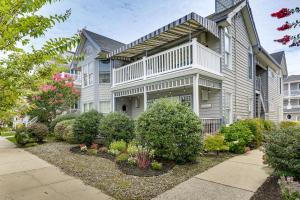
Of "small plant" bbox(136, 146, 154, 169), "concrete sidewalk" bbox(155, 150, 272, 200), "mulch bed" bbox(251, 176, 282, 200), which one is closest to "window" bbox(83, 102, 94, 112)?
"small plant" bbox(136, 146, 154, 169)

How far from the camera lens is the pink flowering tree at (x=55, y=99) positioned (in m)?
15.4

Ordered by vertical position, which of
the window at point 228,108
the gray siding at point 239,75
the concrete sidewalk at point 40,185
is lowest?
the concrete sidewalk at point 40,185

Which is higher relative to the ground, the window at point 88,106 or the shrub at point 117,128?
the window at point 88,106

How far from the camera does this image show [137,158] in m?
6.23

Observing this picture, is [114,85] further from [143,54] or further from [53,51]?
[53,51]

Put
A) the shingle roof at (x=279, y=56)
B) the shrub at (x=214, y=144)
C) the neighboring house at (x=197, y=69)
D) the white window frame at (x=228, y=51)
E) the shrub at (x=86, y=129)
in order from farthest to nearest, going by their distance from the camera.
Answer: the shingle roof at (x=279, y=56) < the white window frame at (x=228, y=51) < the shrub at (x=86, y=129) < the neighboring house at (x=197, y=69) < the shrub at (x=214, y=144)

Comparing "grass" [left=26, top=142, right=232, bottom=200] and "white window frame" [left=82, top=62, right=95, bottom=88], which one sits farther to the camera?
"white window frame" [left=82, top=62, right=95, bottom=88]

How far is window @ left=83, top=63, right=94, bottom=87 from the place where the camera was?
17844 mm

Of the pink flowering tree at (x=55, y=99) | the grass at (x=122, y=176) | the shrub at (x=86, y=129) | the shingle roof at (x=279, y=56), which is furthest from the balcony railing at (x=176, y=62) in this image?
the shingle roof at (x=279, y=56)

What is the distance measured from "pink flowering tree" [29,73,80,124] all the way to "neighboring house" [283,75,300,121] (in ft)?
114

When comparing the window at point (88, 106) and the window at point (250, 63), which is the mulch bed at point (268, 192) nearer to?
the window at point (250, 63)

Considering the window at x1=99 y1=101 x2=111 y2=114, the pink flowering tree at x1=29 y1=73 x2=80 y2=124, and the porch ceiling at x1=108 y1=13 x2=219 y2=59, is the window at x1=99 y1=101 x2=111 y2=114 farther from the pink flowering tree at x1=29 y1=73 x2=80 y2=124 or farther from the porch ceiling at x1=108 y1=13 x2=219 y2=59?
the porch ceiling at x1=108 y1=13 x2=219 y2=59

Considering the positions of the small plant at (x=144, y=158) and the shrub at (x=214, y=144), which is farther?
the shrub at (x=214, y=144)

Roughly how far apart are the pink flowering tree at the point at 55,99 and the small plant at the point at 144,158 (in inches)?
453
